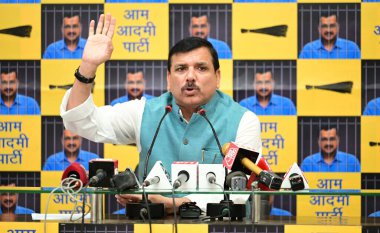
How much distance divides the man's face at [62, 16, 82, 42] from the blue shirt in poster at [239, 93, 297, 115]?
1249mm

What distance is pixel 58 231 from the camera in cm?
226

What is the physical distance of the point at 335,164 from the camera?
192 inches

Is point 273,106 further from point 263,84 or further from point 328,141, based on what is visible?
point 328,141

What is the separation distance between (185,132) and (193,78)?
0.26 metres

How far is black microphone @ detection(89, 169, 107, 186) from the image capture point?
2.22 m

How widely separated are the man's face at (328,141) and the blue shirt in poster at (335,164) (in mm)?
54

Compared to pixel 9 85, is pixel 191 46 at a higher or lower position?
higher

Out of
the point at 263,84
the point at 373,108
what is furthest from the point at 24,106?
the point at 373,108

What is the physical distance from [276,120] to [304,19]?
72 cm

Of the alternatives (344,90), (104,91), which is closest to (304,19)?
(344,90)

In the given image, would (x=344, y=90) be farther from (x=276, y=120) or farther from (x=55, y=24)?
(x=55, y=24)

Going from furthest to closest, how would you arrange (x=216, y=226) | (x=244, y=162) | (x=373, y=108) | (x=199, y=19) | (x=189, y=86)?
(x=199, y=19) < (x=373, y=108) < (x=189, y=86) < (x=244, y=162) < (x=216, y=226)

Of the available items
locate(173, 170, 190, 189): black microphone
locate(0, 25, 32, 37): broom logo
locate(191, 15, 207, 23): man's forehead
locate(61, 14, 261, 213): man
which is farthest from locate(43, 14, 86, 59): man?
locate(173, 170, 190, 189): black microphone

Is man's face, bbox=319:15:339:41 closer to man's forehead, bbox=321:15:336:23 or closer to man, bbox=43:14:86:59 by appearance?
man's forehead, bbox=321:15:336:23
